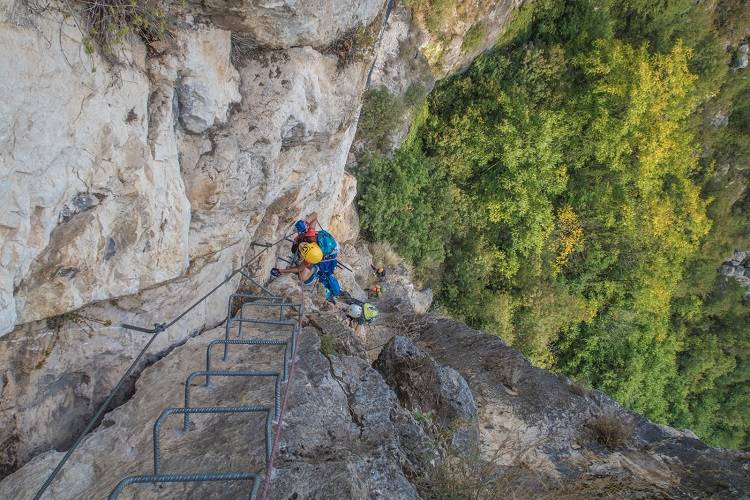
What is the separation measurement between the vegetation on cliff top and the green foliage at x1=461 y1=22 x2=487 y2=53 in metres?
1.27

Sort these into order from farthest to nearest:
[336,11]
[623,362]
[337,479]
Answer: [623,362] < [336,11] < [337,479]

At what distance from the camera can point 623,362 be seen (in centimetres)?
1531

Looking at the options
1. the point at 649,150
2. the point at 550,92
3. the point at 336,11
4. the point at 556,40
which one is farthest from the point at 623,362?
the point at 336,11

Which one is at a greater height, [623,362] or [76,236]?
[76,236]

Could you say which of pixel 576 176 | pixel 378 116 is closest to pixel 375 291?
pixel 378 116

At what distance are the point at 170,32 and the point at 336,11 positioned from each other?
1.97m

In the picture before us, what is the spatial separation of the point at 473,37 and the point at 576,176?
5.57 metres

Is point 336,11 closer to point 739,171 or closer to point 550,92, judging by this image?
point 550,92

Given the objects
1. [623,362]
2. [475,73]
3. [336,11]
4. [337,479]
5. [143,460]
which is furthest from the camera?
[623,362]

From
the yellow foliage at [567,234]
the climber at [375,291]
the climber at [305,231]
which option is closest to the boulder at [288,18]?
the climber at [305,231]

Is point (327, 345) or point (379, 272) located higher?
point (327, 345)

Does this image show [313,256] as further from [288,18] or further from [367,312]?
[288,18]

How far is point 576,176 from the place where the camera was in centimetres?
1366

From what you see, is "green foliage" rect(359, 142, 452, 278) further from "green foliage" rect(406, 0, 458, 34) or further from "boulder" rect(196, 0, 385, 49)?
"boulder" rect(196, 0, 385, 49)
